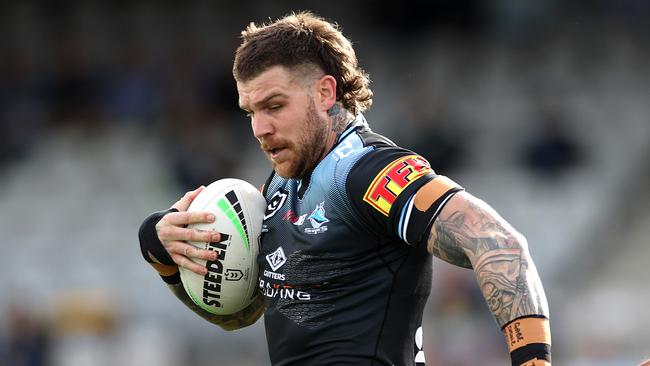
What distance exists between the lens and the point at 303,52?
12.5 feet

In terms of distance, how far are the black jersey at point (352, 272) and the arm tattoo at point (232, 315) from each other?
2.04ft

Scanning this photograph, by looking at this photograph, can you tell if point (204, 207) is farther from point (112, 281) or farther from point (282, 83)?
point (112, 281)

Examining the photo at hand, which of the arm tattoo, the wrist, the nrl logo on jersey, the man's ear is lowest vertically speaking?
the wrist


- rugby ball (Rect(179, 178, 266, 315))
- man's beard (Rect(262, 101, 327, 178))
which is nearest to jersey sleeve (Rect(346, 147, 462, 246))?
man's beard (Rect(262, 101, 327, 178))

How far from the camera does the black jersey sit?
3568 millimetres

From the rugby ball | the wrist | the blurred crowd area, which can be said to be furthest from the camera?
the blurred crowd area

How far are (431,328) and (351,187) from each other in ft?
22.5

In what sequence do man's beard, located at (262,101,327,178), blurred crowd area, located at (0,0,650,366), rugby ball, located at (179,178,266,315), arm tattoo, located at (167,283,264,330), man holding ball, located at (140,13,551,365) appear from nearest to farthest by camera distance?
man holding ball, located at (140,13,551,365) → man's beard, located at (262,101,327,178) → rugby ball, located at (179,178,266,315) → arm tattoo, located at (167,283,264,330) → blurred crowd area, located at (0,0,650,366)

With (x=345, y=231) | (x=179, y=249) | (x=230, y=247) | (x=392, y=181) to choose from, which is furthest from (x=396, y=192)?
(x=179, y=249)

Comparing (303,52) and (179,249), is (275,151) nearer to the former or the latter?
(303,52)

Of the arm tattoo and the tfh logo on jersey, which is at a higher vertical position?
the tfh logo on jersey

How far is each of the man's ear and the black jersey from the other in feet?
0.49

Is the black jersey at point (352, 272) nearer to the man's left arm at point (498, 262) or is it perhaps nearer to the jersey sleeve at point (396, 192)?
the jersey sleeve at point (396, 192)

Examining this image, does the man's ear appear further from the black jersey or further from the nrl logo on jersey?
the nrl logo on jersey
